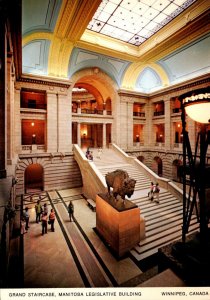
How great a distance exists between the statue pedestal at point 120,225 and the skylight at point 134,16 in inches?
478

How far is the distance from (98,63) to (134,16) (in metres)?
5.57

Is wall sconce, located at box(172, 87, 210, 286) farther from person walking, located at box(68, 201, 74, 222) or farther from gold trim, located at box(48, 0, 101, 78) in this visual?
gold trim, located at box(48, 0, 101, 78)

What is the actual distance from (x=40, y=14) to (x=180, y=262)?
13.0 m

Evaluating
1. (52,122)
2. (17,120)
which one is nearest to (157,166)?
(52,122)

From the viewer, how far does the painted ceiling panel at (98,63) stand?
48.8 ft

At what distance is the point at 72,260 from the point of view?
6.01 metres

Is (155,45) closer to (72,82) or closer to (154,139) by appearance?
(72,82)

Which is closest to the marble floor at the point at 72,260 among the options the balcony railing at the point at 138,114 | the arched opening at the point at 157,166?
the arched opening at the point at 157,166

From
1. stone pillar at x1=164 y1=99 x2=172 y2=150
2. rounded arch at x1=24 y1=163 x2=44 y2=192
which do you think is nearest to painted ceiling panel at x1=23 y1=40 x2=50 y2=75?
rounded arch at x1=24 y1=163 x2=44 y2=192

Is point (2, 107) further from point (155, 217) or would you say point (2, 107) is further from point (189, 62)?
point (189, 62)

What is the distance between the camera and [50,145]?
14867 mm

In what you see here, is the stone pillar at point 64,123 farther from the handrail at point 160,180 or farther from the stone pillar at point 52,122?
the handrail at point 160,180

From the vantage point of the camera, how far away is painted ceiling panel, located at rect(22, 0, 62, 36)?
337 inches

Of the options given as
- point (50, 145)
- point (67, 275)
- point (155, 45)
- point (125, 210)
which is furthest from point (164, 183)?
point (155, 45)
